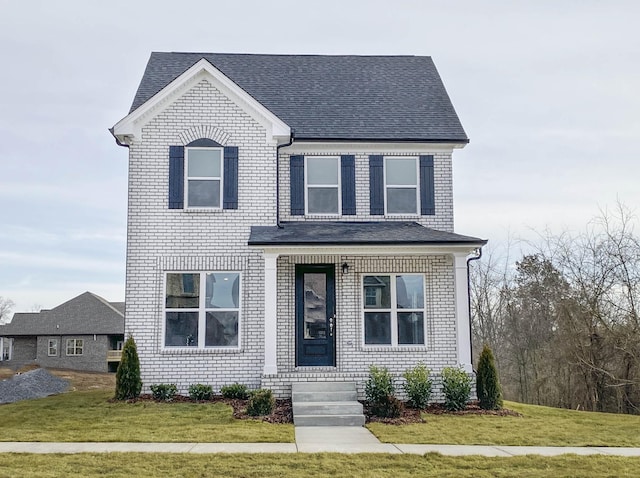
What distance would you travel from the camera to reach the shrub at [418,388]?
12859mm

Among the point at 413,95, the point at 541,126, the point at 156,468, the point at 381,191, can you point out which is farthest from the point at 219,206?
the point at 541,126

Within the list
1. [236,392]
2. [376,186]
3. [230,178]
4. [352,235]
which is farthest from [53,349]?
[352,235]

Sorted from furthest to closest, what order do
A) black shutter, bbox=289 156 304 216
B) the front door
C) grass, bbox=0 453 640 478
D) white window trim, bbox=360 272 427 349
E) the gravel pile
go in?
the gravel pile
black shutter, bbox=289 156 304 216
the front door
white window trim, bbox=360 272 427 349
grass, bbox=0 453 640 478

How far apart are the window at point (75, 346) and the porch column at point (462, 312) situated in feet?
119

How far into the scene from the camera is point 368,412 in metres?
12.2

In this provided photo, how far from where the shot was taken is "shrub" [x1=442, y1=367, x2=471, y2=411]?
12773 mm

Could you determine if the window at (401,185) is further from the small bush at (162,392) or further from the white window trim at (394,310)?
the small bush at (162,392)

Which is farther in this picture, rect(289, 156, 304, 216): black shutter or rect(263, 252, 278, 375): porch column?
rect(289, 156, 304, 216): black shutter

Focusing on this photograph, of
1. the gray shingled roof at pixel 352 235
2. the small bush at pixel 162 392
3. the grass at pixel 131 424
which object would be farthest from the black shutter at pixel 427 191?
the small bush at pixel 162 392

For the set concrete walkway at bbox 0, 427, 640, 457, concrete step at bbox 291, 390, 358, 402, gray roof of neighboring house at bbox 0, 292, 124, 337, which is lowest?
concrete walkway at bbox 0, 427, 640, 457

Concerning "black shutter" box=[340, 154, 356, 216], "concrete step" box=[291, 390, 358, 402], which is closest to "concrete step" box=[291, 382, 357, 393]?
"concrete step" box=[291, 390, 358, 402]

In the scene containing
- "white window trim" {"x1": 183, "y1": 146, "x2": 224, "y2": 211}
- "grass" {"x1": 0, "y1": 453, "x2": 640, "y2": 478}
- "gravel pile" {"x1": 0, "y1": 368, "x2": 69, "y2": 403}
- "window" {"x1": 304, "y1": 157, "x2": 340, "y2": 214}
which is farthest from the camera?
"gravel pile" {"x1": 0, "y1": 368, "x2": 69, "y2": 403}

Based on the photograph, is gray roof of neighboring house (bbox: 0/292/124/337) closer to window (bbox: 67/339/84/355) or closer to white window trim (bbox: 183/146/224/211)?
window (bbox: 67/339/84/355)

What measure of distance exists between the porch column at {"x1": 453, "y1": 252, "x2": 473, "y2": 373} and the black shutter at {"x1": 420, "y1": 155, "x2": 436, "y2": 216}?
1.97m
